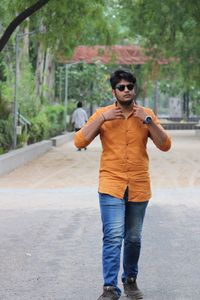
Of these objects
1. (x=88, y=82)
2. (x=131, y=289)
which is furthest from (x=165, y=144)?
(x=88, y=82)

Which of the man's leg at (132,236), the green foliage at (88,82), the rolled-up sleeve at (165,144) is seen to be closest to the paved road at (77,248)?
the man's leg at (132,236)

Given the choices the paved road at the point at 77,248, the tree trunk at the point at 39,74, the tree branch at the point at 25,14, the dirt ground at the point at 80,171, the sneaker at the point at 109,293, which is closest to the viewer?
the sneaker at the point at 109,293

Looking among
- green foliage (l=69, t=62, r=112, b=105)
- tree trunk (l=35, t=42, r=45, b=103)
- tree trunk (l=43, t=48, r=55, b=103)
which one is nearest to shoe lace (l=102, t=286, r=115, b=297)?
tree trunk (l=35, t=42, r=45, b=103)

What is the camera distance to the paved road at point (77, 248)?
20.7 ft

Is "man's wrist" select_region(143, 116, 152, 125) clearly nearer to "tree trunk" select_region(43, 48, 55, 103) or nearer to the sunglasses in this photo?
the sunglasses

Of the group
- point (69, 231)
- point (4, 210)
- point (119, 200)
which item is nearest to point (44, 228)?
point (69, 231)

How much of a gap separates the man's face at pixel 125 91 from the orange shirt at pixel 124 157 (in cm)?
12

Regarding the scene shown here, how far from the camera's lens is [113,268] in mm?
5465

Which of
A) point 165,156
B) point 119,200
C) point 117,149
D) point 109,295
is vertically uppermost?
point 117,149

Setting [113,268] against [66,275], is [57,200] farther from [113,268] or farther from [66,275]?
[113,268]

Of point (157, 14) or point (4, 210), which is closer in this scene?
point (4, 210)

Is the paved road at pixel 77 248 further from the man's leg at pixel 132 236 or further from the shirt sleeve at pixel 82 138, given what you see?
the shirt sleeve at pixel 82 138

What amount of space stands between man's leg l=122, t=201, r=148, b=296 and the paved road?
0.27 m

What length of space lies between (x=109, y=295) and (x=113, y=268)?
20 cm
